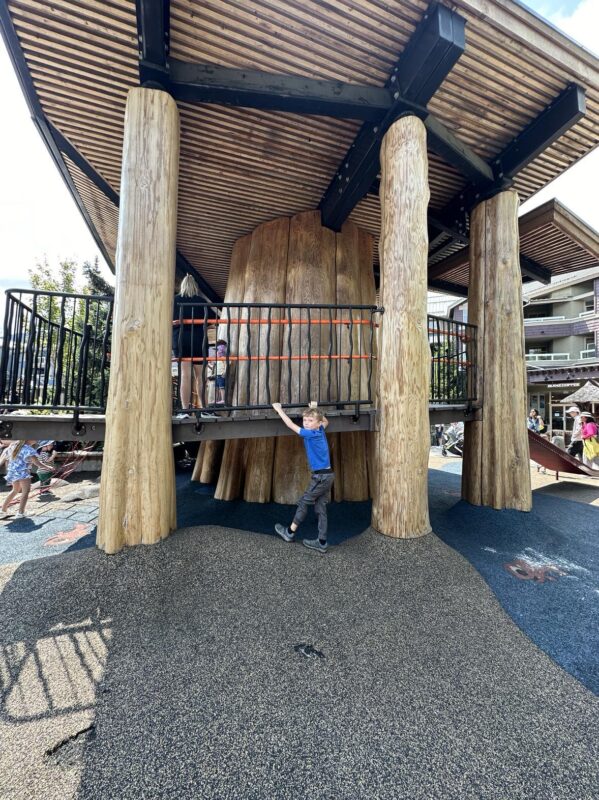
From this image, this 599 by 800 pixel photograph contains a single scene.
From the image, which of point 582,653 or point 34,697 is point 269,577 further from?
point 582,653

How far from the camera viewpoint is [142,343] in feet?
10.1

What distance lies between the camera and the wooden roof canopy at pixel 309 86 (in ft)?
10.2

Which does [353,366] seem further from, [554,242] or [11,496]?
[11,496]

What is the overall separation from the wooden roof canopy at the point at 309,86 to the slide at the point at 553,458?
486 centimetres

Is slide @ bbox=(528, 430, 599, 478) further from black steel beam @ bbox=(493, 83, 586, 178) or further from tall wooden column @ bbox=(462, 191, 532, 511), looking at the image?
black steel beam @ bbox=(493, 83, 586, 178)

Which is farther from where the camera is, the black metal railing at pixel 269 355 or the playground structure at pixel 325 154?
the black metal railing at pixel 269 355

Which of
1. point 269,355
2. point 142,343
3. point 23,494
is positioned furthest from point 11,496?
point 269,355

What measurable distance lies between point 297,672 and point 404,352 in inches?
114

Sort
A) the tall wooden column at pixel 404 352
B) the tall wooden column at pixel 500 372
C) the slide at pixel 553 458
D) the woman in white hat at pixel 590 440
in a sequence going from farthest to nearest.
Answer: the woman in white hat at pixel 590 440
the slide at pixel 553 458
the tall wooden column at pixel 500 372
the tall wooden column at pixel 404 352

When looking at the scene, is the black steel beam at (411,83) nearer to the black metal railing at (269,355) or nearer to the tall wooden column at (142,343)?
the black metal railing at (269,355)

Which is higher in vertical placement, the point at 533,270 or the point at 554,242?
the point at 554,242

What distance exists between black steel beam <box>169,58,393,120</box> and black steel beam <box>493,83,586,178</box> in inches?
82.0

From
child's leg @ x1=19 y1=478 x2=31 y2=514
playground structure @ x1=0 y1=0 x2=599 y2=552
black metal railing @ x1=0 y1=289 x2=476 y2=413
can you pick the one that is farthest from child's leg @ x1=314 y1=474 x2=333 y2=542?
child's leg @ x1=19 y1=478 x2=31 y2=514

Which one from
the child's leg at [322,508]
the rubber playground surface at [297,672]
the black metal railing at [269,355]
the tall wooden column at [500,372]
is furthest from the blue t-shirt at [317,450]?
the tall wooden column at [500,372]
